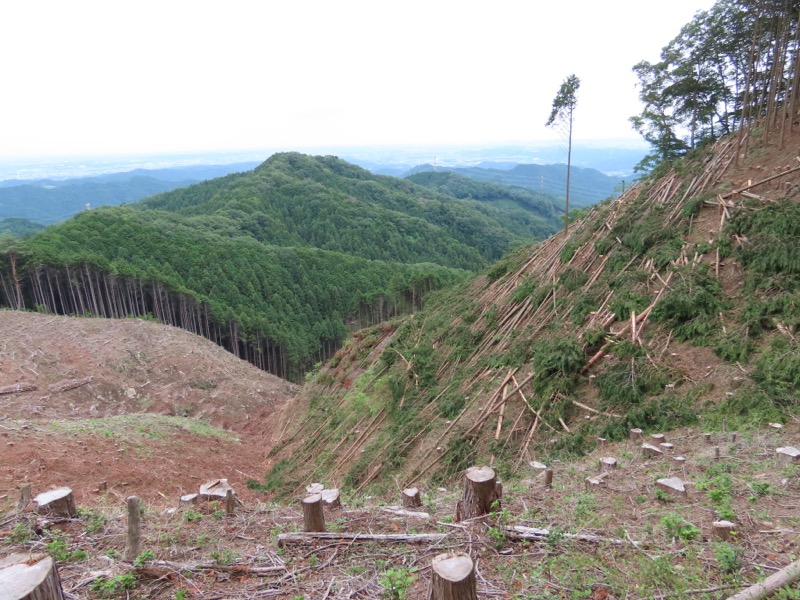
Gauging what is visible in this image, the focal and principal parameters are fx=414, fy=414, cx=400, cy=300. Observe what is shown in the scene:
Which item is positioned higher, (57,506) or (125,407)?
(57,506)

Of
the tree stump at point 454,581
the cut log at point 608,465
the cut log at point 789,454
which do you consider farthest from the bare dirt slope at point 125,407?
the cut log at point 789,454

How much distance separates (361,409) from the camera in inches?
579

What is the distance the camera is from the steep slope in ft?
22.0

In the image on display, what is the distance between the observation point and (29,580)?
201 cm

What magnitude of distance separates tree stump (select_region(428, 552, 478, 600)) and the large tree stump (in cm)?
195

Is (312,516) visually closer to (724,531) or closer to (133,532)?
(133,532)

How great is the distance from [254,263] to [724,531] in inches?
2174

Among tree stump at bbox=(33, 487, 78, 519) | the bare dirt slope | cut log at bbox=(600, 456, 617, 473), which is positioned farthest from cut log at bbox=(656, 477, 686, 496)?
the bare dirt slope

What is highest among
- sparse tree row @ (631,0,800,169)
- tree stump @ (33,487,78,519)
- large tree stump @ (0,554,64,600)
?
sparse tree row @ (631,0,800,169)

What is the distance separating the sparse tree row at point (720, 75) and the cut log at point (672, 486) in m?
12.0

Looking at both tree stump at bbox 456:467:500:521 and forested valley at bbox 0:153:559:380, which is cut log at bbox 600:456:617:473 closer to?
tree stump at bbox 456:467:500:521

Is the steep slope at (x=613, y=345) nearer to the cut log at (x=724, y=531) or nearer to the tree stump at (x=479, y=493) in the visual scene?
the cut log at (x=724, y=531)

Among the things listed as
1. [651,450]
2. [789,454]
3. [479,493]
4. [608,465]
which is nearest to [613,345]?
[651,450]

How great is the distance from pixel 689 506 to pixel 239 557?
13.5 ft
